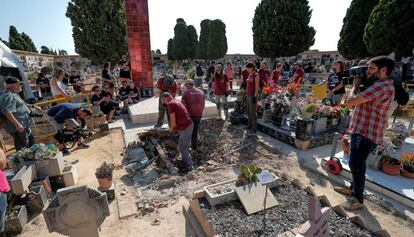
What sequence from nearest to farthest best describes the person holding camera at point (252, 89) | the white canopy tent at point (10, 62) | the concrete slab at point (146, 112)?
the person holding camera at point (252, 89)
the concrete slab at point (146, 112)
the white canopy tent at point (10, 62)

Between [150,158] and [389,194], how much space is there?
460cm

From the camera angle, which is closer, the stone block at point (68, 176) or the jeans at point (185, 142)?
the stone block at point (68, 176)

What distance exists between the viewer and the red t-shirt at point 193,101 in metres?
5.02

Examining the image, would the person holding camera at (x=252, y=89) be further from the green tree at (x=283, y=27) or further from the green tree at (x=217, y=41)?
the green tree at (x=217, y=41)

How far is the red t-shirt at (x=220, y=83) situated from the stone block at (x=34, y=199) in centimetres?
532

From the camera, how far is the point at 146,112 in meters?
7.61

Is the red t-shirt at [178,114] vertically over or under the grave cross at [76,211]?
over

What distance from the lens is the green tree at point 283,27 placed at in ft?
52.6

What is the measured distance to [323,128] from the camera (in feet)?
18.5

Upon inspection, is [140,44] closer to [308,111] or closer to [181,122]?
[181,122]

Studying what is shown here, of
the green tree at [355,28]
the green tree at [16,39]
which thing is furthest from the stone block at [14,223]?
the green tree at [16,39]

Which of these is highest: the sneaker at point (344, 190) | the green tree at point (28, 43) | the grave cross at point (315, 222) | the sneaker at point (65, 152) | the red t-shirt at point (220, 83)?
the green tree at point (28, 43)

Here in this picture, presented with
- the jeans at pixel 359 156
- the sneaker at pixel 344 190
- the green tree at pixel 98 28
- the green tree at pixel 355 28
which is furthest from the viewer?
the green tree at pixel 355 28

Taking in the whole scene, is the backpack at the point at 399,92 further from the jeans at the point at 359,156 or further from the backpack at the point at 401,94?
the jeans at the point at 359,156
